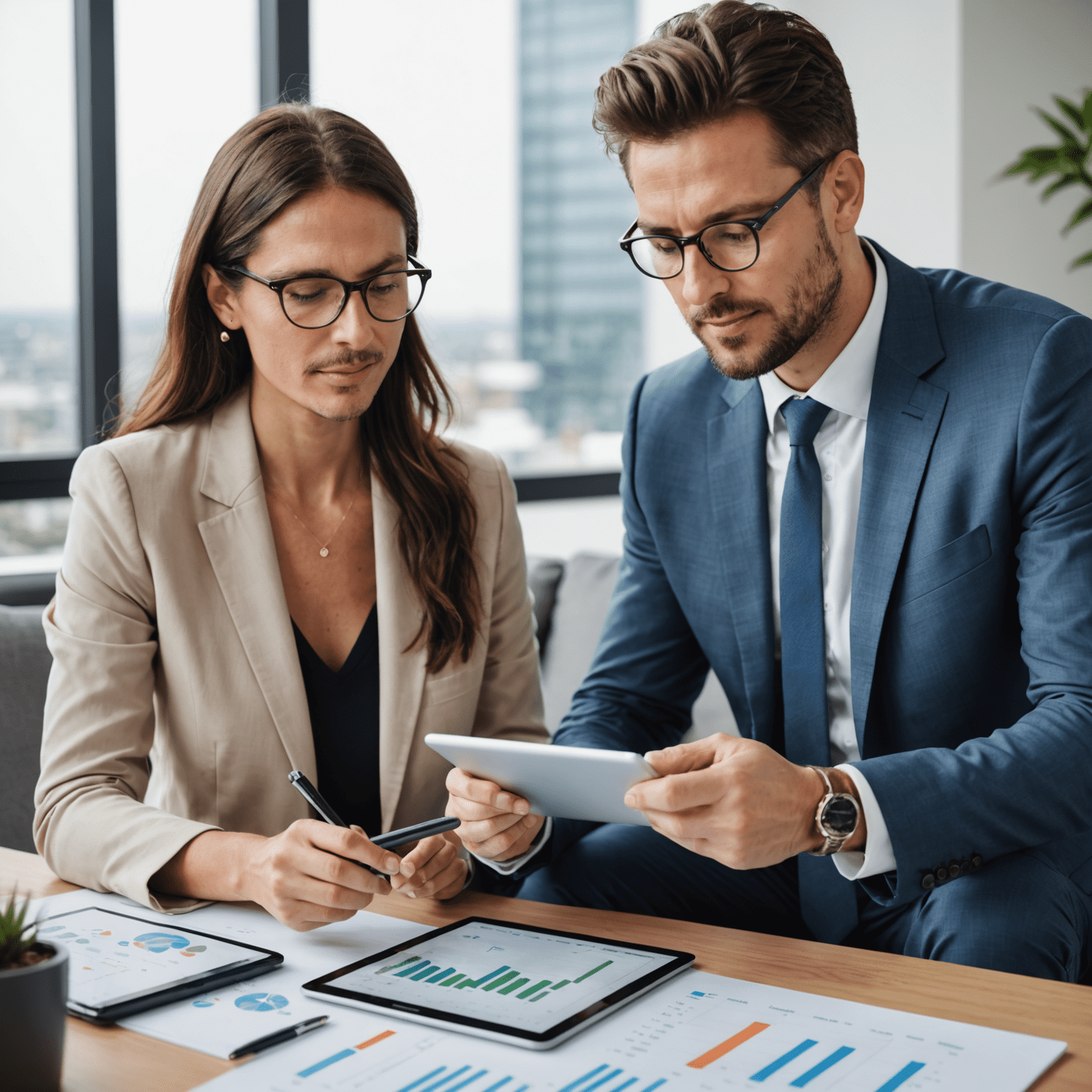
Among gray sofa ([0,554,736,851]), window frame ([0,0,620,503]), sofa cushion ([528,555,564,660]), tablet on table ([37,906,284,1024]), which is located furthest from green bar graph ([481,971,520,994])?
window frame ([0,0,620,503])

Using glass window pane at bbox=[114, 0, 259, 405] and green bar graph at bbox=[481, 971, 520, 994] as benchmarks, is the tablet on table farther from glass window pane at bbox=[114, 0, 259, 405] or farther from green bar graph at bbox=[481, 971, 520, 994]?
glass window pane at bbox=[114, 0, 259, 405]

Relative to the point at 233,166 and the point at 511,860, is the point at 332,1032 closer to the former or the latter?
the point at 511,860

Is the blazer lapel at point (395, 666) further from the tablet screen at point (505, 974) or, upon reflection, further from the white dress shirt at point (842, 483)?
the white dress shirt at point (842, 483)

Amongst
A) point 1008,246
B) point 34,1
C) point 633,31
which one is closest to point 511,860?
point 34,1

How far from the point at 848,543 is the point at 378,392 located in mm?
736

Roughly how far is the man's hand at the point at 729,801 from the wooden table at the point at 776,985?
0.09m

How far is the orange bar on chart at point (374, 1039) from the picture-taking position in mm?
936

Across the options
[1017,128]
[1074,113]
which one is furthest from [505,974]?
[1017,128]

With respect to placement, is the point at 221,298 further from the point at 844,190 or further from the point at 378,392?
the point at 844,190

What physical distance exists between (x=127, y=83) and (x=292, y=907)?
2.81 meters

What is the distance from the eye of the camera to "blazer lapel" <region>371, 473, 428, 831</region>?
160 centimetres

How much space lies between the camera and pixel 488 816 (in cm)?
A: 131

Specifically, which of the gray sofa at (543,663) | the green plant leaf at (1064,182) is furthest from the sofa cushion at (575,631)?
the green plant leaf at (1064,182)

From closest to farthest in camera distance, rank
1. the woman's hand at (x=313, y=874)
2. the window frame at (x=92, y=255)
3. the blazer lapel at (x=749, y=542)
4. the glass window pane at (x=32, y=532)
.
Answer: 1. the woman's hand at (x=313, y=874)
2. the blazer lapel at (x=749, y=542)
3. the window frame at (x=92, y=255)
4. the glass window pane at (x=32, y=532)
